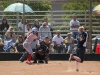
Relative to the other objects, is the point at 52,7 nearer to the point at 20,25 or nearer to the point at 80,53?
the point at 20,25

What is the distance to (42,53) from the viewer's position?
1720cm

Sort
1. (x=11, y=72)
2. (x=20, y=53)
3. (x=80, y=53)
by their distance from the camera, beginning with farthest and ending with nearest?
(x=20, y=53) < (x=80, y=53) < (x=11, y=72)

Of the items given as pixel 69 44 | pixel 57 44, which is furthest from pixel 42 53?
pixel 69 44

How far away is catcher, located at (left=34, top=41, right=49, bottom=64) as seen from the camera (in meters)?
17.2

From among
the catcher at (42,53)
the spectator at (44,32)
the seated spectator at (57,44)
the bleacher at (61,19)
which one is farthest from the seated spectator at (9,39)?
the bleacher at (61,19)

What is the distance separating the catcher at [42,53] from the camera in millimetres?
17219

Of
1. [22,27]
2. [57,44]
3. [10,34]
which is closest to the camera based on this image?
[57,44]

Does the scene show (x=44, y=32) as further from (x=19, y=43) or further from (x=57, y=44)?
(x=19, y=43)

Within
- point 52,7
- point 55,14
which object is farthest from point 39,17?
point 52,7

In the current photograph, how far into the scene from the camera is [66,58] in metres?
19.1

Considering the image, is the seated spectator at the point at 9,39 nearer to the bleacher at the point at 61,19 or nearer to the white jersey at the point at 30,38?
the white jersey at the point at 30,38

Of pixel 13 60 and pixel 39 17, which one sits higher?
pixel 39 17

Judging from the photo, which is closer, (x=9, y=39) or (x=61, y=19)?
(x=9, y=39)

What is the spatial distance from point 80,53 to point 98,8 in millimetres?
6895
